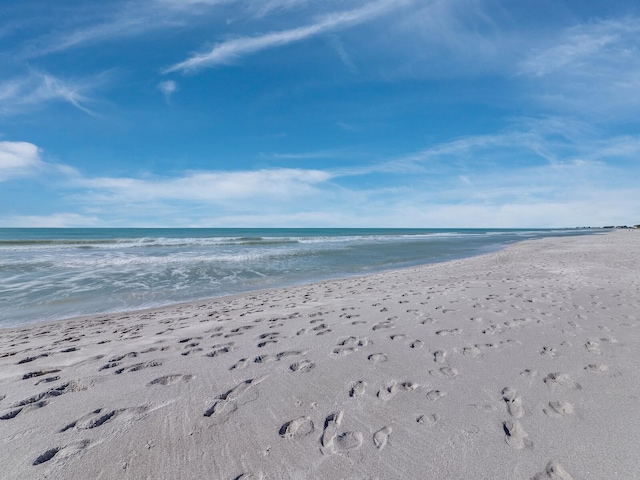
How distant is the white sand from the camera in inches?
89.9

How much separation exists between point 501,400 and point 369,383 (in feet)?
4.06

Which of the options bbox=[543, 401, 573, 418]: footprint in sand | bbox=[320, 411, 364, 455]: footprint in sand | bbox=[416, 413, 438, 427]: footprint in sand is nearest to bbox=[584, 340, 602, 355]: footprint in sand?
bbox=[543, 401, 573, 418]: footprint in sand

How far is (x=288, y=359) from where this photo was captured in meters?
3.96

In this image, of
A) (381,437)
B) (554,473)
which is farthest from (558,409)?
(381,437)

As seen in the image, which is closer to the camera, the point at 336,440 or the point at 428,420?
the point at 336,440

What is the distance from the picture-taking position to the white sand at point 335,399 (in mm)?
2283

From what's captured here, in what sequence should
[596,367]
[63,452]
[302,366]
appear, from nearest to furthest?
[63,452] < [596,367] < [302,366]

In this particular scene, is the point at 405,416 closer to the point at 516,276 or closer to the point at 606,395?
the point at 606,395

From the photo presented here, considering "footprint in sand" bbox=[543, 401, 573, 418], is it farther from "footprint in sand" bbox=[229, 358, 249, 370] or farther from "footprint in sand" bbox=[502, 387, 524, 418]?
"footprint in sand" bbox=[229, 358, 249, 370]

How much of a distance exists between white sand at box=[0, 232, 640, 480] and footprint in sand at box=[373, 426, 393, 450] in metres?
0.01

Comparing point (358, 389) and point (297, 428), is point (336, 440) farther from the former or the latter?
point (358, 389)

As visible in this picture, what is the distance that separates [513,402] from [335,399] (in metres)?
1.66

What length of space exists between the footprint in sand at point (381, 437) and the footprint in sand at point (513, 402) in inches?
44.6

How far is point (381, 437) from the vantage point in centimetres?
253
